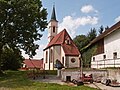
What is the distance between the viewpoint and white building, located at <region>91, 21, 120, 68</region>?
3039cm

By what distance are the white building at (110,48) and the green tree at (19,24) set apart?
408 inches

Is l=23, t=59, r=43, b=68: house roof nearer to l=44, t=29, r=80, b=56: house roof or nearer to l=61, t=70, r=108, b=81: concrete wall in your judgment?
l=44, t=29, r=80, b=56: house roof

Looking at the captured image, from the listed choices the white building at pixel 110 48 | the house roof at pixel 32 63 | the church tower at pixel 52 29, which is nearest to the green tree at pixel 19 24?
the white building at pixel 110 48

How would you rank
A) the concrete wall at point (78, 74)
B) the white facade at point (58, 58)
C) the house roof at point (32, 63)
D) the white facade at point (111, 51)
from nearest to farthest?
1. the concrete wall at point (78, 74)
2. the white facade at point (111, 51)
3. the white facade at point (58, 58)
4. the house roof at point (32, 63)

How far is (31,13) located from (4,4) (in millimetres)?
4182

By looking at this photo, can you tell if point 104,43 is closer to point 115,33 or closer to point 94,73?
point 115,33

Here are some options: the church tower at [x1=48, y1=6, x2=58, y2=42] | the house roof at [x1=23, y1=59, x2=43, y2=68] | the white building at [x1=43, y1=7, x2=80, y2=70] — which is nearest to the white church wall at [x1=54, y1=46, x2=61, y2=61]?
the white building at [x1=43, y1=7, x2=80, y2=70]

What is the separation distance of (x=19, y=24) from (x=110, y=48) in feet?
44.7

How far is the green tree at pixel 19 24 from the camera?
103 ft

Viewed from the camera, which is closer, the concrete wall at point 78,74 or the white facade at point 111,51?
the concrete wall at point 78,74

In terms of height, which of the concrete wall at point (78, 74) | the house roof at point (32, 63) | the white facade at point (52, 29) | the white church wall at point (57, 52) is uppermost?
the white facade at point (52, 29)

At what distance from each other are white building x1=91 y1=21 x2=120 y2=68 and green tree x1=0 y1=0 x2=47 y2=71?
34.0ft

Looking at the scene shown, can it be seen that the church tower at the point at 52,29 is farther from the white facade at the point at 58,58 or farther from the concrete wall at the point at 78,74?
the concrete wall at the point at 78,74

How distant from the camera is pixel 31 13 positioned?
107ft
